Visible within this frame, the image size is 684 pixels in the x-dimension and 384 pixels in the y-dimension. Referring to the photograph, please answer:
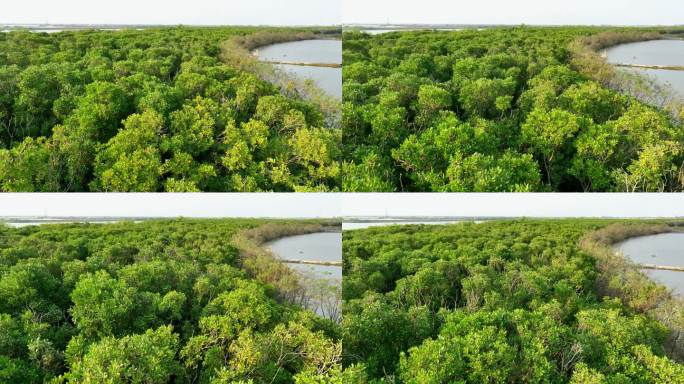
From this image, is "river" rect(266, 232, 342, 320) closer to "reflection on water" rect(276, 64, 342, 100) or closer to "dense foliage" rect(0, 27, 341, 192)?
"dense foliage" rect(0, 27, 341, 192)

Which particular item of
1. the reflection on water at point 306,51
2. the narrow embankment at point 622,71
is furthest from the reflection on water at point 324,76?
the narrow embankment at point 622,71

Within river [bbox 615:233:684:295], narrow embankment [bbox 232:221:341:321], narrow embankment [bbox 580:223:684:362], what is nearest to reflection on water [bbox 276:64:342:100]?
narrow embankment [bbox 232:221:341:321]

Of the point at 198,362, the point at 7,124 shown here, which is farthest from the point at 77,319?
the point at 7,124

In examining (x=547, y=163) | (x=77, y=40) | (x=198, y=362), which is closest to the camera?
(x=198, y=362)

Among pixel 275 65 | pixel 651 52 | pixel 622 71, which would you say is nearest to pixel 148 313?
pixel 275 65

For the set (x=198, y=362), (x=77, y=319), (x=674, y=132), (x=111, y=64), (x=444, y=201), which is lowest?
(x=198, y=362)

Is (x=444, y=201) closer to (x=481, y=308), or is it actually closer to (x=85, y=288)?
→ (x=481, y=308)
